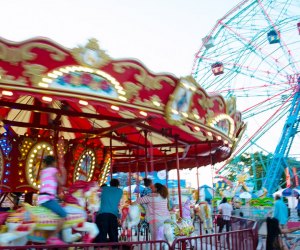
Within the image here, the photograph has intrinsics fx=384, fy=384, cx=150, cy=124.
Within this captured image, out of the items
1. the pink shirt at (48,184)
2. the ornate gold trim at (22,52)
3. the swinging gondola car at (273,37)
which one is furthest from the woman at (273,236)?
the swinging gondola car at (273,37)

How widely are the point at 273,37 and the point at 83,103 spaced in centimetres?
1649

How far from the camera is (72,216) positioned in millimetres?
4160

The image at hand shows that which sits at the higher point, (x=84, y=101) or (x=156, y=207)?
(x=84, y=101)

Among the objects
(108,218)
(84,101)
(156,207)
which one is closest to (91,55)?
(84,101)

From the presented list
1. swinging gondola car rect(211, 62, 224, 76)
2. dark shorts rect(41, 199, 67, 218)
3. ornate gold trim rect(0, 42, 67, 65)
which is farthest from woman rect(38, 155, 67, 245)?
swinging gondola car rect(211, 62, 224, 76)

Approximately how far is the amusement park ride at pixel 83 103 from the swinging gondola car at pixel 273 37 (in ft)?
40.3

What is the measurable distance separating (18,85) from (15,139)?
8.51 ft

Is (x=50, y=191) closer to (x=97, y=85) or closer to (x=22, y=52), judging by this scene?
(x=97, y=85)

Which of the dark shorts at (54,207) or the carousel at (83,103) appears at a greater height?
the carousel at (83,103)

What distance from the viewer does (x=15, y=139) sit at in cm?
621

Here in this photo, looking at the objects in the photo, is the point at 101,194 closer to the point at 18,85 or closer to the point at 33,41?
the point at 18,85

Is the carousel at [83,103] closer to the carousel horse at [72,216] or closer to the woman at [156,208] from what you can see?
the woman at [156,208]

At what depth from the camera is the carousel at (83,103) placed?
12.4 feet

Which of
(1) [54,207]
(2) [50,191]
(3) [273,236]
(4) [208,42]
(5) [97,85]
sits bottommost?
(3) [273,236]
